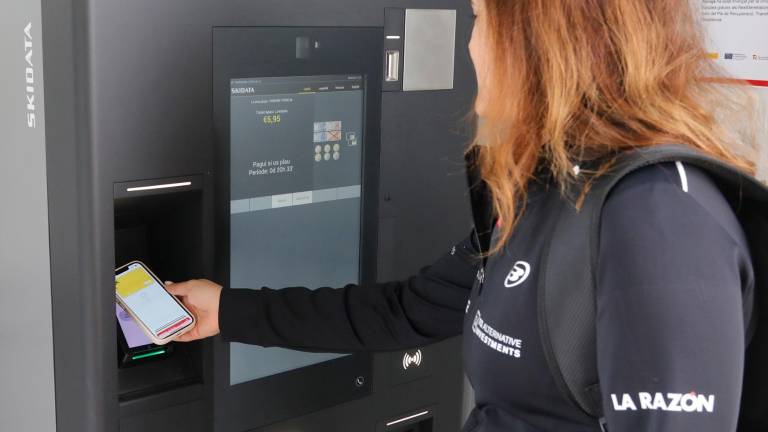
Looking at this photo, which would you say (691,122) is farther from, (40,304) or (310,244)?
(40,304)

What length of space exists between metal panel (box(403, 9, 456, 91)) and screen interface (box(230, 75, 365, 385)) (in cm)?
13

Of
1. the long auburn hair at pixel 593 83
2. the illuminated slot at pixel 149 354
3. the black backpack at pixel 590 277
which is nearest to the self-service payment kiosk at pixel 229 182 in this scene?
the illuminated slot at pixel 149 354

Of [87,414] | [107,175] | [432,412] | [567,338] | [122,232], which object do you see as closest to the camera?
[567,338]

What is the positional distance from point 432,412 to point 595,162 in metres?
1.11

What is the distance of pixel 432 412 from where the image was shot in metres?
2.12

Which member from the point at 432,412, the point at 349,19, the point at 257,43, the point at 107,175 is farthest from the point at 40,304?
the point at 432,412

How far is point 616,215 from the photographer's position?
105cm

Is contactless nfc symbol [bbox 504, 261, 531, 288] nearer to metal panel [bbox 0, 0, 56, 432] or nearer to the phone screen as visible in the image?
the phone screen

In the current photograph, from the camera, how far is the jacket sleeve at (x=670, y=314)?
39.3 inches

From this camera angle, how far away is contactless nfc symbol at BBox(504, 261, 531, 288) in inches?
46.8

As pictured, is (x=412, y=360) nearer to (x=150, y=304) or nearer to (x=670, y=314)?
(x=150, y=304)

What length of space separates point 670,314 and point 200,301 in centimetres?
90

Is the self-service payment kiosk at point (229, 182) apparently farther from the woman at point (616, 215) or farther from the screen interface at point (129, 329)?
the woman at point (616, 215)

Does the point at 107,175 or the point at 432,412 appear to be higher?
the point at 107,175
